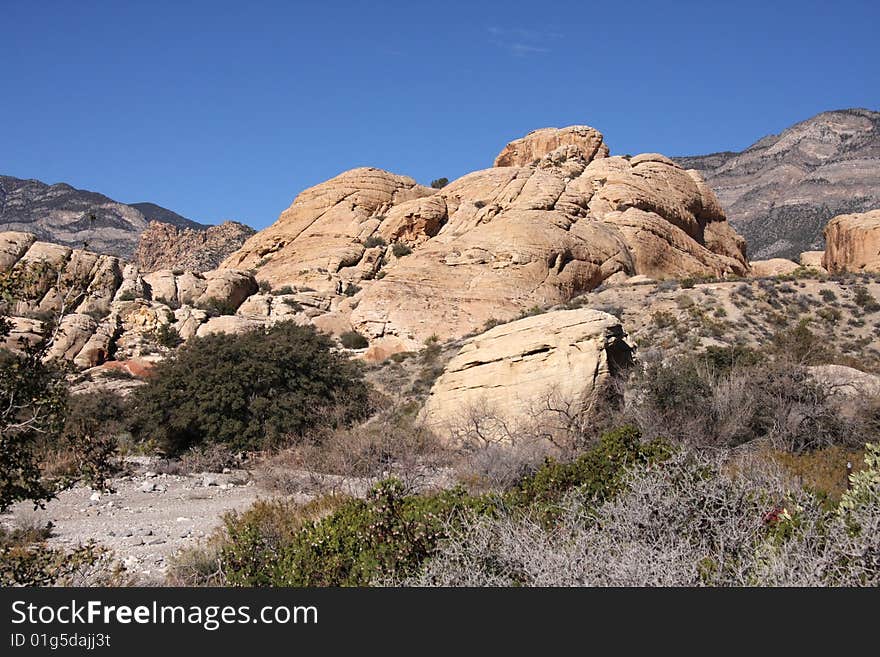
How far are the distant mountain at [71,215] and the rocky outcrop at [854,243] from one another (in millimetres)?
80521

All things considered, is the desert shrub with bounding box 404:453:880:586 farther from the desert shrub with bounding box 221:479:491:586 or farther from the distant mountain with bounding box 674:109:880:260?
the distant mountain with bounding box 674:109:880:260

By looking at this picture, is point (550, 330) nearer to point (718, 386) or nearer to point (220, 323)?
point (718, 386)

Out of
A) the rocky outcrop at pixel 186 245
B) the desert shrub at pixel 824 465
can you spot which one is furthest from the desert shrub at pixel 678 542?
the rocky outcrop at pixel 186 245

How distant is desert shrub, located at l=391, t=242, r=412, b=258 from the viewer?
37.9 metres

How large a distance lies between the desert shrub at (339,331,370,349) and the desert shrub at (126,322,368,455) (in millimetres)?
7813

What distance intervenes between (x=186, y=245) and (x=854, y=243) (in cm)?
5217

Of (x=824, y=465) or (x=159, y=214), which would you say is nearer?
(x=824, y=465)

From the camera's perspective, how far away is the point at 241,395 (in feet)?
62.5

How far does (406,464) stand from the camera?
1355 centimetres

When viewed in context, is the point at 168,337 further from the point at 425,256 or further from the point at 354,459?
the point at 354,459

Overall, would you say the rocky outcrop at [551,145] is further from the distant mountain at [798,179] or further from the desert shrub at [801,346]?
the distant mountain at [798,179]

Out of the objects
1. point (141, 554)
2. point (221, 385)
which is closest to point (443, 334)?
point (221, 385)

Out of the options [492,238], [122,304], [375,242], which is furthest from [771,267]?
[122,304]

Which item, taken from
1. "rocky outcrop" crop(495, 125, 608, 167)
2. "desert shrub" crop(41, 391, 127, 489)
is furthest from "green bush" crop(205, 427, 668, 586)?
"rocky outcrop" crop(495, 125, 608, 167)
